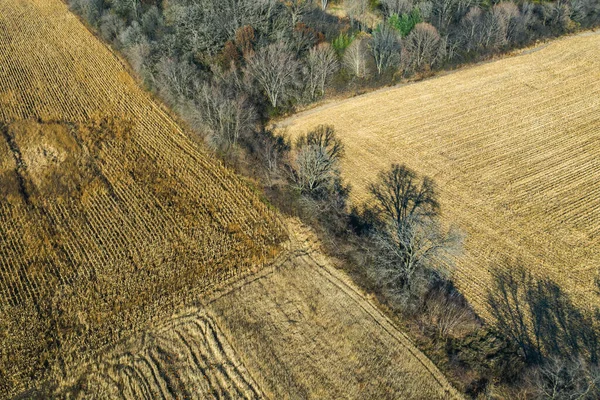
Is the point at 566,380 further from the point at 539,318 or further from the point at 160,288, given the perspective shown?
the point at 160,288

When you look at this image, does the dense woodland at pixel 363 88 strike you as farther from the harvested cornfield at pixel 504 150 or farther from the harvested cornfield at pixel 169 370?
the harvested cornfield at pixel 169 370

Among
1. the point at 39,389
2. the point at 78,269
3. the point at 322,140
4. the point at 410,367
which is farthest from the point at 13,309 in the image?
the point at 322,140

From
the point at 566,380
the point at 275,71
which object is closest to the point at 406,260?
the point at 566,380

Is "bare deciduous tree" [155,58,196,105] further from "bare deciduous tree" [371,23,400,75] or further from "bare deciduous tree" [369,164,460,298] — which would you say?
"bare deciduous tree" [369,164,460,298]

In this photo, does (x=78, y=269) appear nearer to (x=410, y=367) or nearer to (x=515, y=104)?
(x=410, y=367)

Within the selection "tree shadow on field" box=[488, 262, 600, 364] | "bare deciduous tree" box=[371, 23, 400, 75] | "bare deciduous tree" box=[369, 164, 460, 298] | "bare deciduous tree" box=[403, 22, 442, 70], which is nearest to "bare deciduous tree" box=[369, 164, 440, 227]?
"bare deciduous tree" box=[369, 164, 460, 298]

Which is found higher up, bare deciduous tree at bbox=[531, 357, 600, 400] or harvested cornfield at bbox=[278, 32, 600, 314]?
harvested cornfield at bbox=[278, 32, 600, 314]
